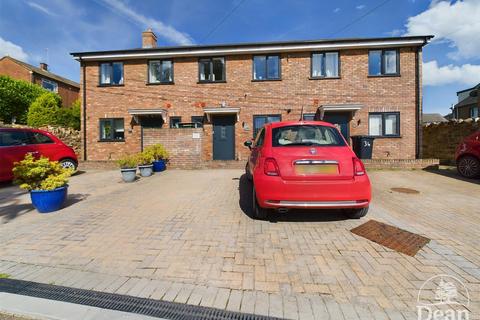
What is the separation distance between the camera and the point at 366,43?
37.7 feet

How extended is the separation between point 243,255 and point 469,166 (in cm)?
864

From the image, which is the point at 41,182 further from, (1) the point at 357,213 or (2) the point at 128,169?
(1) the point at 357,213

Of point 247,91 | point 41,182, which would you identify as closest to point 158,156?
point 41,182

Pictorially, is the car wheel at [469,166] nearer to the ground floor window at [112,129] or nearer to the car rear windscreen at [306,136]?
the car rear windscreen at [306,136]

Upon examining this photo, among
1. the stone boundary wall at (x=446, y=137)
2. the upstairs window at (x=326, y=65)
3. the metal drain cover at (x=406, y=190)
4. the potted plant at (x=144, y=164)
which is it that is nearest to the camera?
the metal drain cover at (x=406, y=190)

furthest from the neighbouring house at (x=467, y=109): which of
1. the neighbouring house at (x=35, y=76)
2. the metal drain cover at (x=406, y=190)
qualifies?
the neighbouring house at (x=35, y=76)

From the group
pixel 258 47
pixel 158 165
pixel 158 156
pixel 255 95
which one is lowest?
pixel 158 165

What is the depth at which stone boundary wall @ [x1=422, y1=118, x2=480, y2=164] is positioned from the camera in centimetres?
1066

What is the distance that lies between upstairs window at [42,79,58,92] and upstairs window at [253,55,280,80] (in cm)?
2698

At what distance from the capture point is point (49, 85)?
28.4m

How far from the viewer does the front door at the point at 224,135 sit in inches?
491

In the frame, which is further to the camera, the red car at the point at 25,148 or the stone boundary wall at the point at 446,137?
the stone boundary wall at the point at 446,137

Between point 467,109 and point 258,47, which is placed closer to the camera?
point 258,47

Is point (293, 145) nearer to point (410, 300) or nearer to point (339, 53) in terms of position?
point (410, 300)
